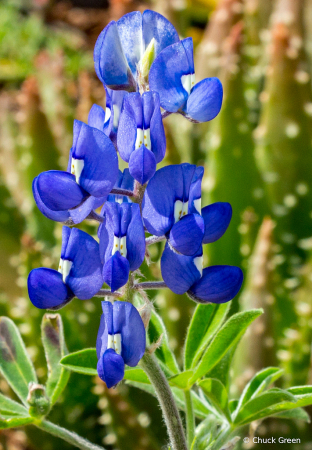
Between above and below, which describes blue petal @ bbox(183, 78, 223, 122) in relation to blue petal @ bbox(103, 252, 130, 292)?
above

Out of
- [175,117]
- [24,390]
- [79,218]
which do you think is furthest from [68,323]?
[175,117]

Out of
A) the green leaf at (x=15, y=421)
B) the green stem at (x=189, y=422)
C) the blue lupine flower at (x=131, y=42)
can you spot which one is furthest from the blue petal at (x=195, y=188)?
the green leaf at (x=15, y=421)

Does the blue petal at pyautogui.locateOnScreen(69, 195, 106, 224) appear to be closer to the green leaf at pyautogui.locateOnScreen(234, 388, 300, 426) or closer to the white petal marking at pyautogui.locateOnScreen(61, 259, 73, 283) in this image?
the white petal marking at pyautogui.locateOnScreen(61, 259, 73, 283)

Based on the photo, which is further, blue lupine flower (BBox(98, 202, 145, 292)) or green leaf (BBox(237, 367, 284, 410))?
green leaf (BBox(237, 367, 284, 410))

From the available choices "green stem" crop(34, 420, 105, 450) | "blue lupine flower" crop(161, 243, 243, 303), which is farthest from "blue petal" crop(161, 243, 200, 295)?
"green stem" crop(34, 420, 105, 450)

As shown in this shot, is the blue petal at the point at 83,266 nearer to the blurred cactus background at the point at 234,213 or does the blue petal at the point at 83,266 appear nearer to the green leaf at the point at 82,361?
the green leaf at the point at 82,361

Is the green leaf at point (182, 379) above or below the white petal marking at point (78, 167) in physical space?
below
